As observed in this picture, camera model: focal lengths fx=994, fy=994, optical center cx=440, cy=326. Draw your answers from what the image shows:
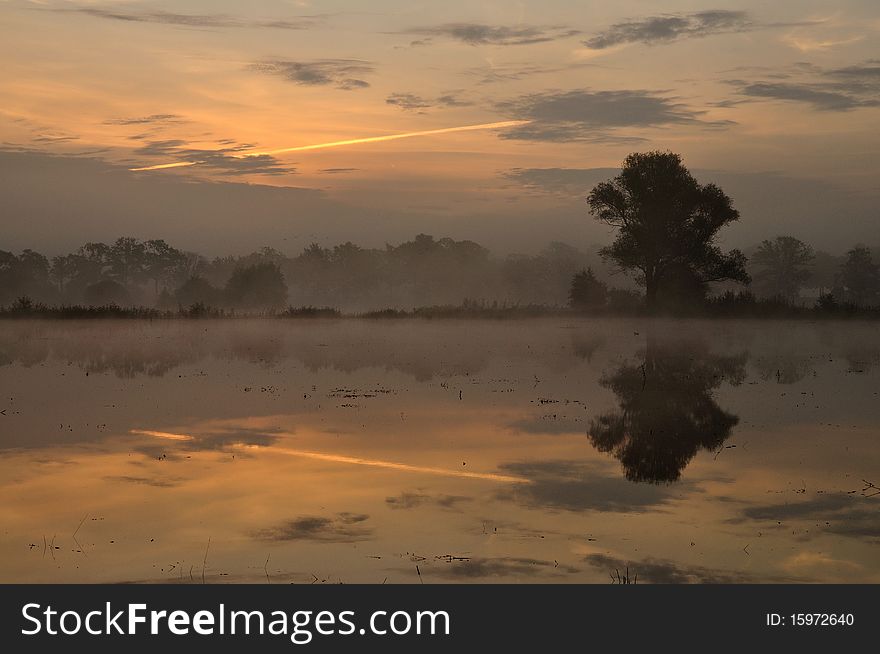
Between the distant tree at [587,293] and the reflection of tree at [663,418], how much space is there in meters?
48.2

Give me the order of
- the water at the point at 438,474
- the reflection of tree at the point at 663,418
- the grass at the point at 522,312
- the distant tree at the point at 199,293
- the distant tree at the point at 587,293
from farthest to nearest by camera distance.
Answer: the distant tree at the point at 199,293
the distant tree at the point at 587,293
the grass at the point at 522,312
the reflection of tree at the point at 663,418
the water at the point at 438,474

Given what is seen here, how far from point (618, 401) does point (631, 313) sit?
58836 mm

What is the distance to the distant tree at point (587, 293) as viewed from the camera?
84.6 meters

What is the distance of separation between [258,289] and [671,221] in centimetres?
5126

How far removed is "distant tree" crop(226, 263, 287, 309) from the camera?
111 m

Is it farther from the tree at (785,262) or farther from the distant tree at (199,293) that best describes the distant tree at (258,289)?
the tree at (785,262)

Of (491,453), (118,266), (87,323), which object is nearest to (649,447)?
(491,453)

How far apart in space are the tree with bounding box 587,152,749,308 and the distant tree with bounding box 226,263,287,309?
4522 centimetres

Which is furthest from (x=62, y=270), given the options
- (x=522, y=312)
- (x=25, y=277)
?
(x=522, y=312)

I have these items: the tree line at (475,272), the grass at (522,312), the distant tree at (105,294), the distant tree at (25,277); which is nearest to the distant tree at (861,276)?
the tree line at (475,272)

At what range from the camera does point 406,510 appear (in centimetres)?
1268

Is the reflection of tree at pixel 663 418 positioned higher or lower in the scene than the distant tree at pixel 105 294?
higher

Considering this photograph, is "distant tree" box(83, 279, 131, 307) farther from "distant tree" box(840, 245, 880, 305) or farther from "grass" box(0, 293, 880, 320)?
"distant tree" box(840, 245, 880, 305)

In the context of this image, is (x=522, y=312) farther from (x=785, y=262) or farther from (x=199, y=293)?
(x=785, y=262)
